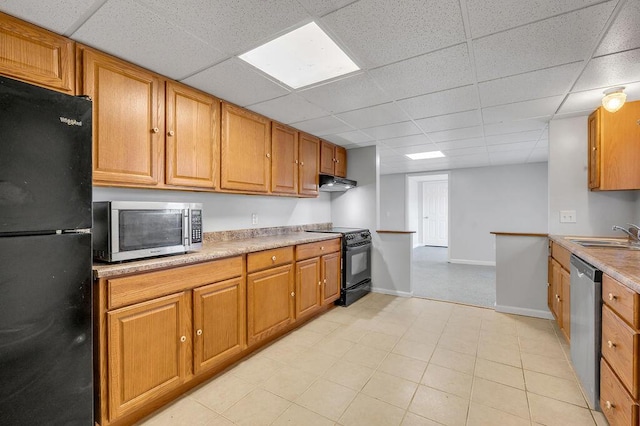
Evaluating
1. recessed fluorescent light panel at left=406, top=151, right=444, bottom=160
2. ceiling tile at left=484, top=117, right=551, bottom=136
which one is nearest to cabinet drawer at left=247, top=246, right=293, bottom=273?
ceiling tile at left=484, top=117, right=551, bottom=136

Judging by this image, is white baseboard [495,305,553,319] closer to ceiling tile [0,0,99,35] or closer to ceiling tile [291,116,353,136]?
ceiling tile [291,116,353,136]

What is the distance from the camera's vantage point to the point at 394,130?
11.5ft

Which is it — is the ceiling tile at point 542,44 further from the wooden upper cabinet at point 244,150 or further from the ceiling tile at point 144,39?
the wooden upper cabinet at point 244,150

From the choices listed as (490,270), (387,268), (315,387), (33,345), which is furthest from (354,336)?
(490,270)

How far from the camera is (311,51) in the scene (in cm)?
187

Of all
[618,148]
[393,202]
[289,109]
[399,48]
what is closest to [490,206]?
[393,202]

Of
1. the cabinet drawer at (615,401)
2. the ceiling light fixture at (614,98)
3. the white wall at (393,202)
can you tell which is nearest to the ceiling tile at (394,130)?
the ceiling light fixture at (614,98)

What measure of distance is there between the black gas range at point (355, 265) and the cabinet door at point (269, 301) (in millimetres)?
995

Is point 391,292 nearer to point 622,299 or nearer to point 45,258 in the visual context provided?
point 622,299

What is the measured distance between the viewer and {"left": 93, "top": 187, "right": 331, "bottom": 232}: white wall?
2.26 metres

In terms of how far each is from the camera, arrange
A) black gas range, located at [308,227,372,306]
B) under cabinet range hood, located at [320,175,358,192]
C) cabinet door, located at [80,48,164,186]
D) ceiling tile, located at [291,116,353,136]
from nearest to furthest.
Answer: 1. cabinet door, located at [80,48,164,186]
2. ceiling tile, located at [291,116,353,136]
3. black gas range, located at [308,227,372,306]
4. under cabinet range hood, located at [320,175,358,192]

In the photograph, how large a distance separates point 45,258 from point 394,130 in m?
3.34

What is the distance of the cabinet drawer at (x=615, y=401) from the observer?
128 centimetres

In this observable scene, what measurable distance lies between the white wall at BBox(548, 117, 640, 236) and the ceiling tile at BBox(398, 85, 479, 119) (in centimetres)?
123
